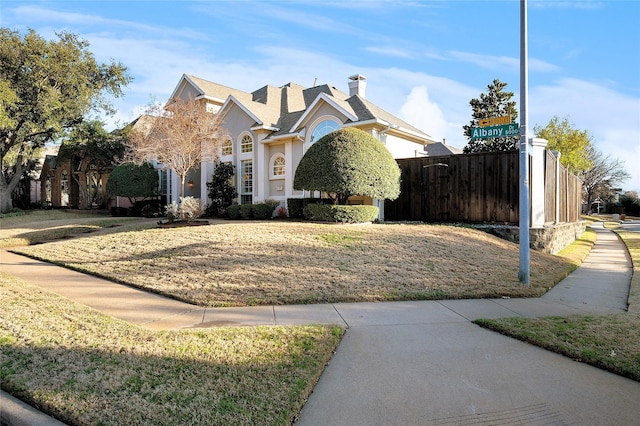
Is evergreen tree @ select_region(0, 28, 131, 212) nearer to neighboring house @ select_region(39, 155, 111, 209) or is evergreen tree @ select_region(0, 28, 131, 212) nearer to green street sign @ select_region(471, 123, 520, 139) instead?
neighboring house @ select_region(39, 155, 111, 209)

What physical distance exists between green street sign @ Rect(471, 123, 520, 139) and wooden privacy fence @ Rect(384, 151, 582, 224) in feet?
18.9

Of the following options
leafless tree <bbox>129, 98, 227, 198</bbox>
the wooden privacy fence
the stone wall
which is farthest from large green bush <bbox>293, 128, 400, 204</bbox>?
leafless tree <bbox>129, 98, 227, 198</bbox>

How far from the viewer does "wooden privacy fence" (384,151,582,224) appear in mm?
13883

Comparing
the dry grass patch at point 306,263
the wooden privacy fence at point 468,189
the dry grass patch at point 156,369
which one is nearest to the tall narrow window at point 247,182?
the wooden privacy fence at point 468,189

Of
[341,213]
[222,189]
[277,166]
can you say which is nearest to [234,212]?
[222,189]

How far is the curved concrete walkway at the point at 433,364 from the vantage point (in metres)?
3.29

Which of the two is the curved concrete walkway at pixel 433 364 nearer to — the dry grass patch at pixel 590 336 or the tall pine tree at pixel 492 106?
the dry grass patch at pixel 590 336

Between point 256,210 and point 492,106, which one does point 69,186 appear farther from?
point 492,106

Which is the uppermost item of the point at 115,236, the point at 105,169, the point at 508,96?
the point at 508,96

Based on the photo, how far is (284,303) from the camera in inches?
261

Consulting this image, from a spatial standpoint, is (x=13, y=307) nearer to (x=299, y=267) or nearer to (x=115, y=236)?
(x=299, y=267)

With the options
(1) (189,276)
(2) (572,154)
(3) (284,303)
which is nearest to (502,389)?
(3) (284,303)

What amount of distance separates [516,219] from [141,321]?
40.8 feet

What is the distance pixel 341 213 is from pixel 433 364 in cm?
940
